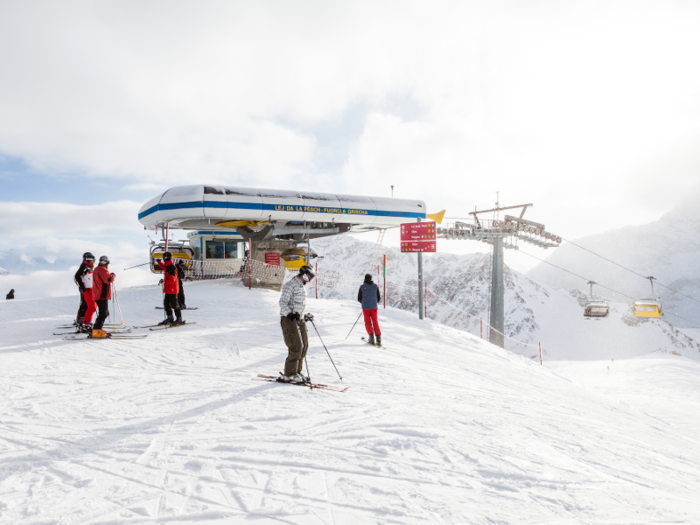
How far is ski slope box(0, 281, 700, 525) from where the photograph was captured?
2.90m

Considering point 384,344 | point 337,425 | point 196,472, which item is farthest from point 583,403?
point 196,472

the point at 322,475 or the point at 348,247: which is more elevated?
the point at 348,247

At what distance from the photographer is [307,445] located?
12.5 ft

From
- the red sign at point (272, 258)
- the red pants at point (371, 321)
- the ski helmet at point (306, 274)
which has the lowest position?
the red pants at point (371, 321)

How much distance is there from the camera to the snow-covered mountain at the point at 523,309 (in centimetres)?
5928

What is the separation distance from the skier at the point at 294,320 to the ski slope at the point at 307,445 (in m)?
0.33

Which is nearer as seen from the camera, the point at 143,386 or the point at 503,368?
the point at 143,386

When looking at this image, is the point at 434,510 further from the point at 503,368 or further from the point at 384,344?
the point at 503,368

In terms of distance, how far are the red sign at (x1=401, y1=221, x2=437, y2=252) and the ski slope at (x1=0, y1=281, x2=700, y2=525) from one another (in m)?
7.27

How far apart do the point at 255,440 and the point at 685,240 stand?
185 meters

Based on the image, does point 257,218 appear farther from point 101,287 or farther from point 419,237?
point 101,287

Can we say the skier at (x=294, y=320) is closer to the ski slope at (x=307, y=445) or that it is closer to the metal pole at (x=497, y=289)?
the ski slope at (x=307, y=445)

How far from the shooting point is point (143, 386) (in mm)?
5570

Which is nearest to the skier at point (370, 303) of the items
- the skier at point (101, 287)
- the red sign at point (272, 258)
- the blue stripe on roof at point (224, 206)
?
the skier at point (101, 287)
